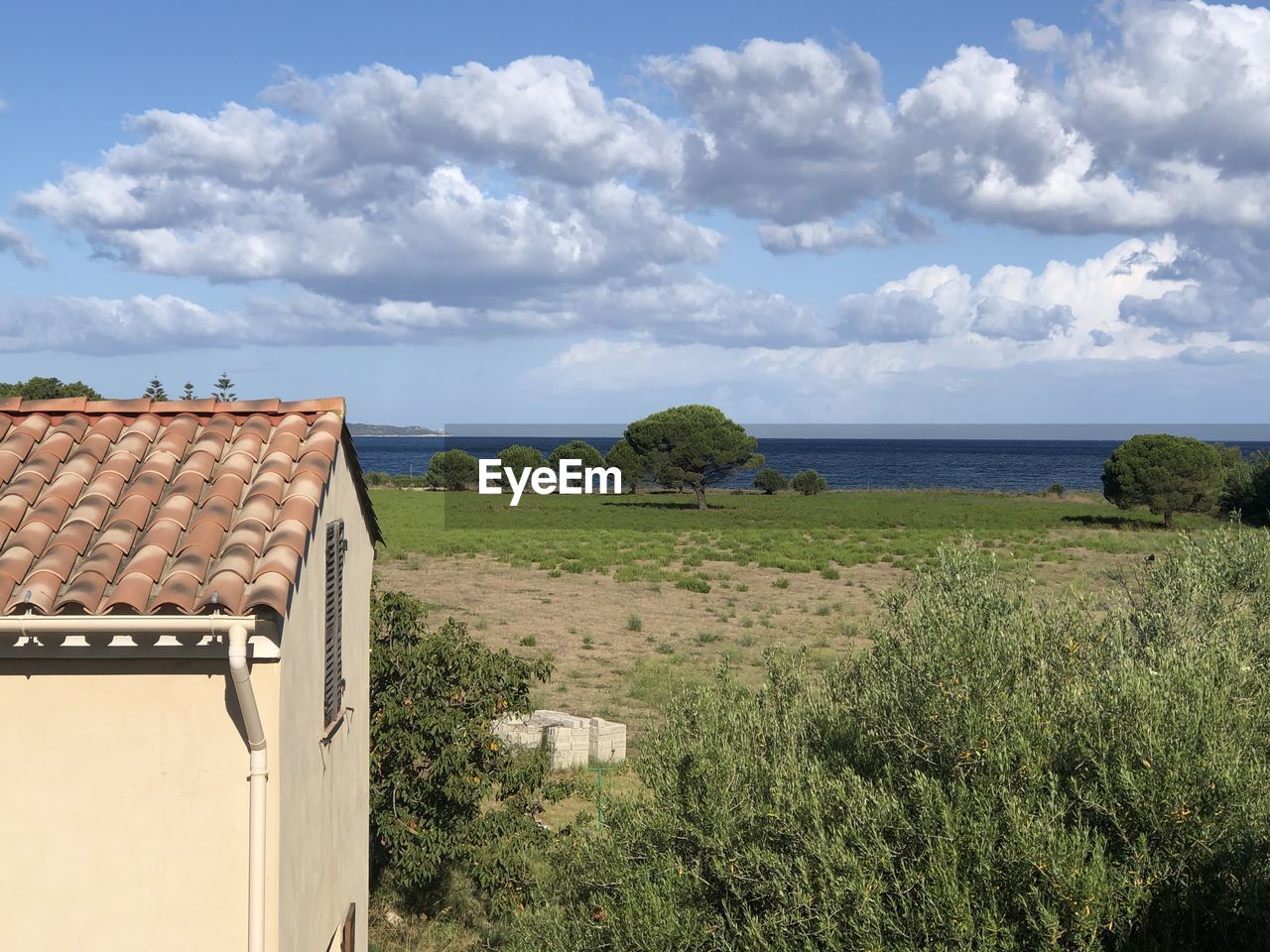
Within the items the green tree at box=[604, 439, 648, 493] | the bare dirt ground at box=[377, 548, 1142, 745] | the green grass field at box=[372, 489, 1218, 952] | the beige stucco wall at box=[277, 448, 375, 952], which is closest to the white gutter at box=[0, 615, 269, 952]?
the beige stucco wall at box=[277, 448, 375, 952]

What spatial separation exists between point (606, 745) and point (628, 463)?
65599 mm

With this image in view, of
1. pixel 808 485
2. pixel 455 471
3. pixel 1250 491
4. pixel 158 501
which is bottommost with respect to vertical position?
pixel 808 485

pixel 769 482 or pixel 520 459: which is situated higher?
pixel 520 459

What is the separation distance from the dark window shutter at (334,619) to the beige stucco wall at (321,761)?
7.0 inches

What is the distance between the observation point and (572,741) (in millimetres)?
19312

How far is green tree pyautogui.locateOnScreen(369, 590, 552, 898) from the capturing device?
12.5 m

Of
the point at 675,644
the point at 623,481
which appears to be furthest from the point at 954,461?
the point at 675,644

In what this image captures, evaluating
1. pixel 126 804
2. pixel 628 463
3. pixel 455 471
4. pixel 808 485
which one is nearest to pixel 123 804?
pixel 126 804

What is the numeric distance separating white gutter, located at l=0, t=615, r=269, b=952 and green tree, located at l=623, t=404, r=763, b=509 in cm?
7290

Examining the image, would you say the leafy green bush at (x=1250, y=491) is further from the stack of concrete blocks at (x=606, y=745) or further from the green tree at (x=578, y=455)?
the green tree at (x=578, y=455)

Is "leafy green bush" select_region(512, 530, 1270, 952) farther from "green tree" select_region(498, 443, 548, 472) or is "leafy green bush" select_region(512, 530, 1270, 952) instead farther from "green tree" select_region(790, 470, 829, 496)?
"green tree" select_region(790, 470, 829, 496)

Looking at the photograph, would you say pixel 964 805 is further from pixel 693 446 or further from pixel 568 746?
pixel 693 446

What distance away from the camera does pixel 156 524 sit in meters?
6.67

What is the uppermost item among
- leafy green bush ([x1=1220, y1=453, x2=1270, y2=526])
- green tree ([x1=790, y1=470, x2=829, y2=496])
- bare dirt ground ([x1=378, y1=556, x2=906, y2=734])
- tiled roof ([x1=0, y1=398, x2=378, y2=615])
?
tiled roof ([x1=0, y1=398, x2=378, y2=615])
